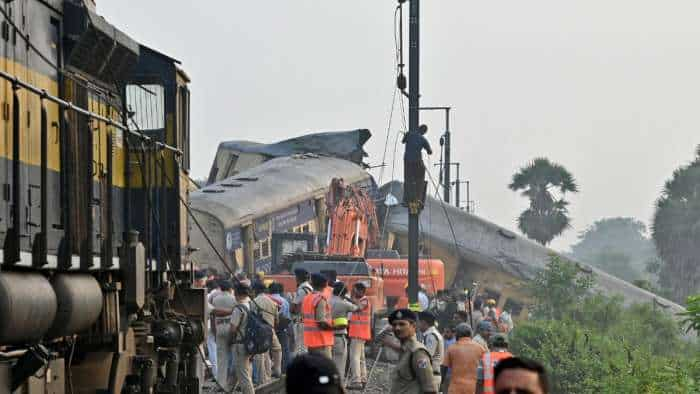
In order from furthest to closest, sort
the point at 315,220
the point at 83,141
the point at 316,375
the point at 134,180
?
the point at 315,220 → the point at 134,180 → the point at 83,141 → the point at 316,375

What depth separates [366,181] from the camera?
4438cm

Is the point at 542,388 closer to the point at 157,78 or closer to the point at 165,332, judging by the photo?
the point at 165,332

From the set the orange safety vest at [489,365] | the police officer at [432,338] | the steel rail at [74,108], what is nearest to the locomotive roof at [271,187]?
the police officer at [432,338]

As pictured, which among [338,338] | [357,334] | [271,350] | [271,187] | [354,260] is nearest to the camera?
Answer: [338,338]

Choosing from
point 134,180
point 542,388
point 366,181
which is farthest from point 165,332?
point 366,181

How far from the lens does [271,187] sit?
35625mm

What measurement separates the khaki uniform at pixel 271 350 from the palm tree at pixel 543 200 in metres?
40.9

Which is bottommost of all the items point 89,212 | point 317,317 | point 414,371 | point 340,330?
point 340,330

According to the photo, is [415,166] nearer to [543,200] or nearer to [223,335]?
[223,335]

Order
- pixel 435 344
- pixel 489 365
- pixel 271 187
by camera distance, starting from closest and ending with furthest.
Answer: pixel 489 365 → pixel 435 344 → pixel 271 187

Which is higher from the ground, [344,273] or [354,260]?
[354,260]

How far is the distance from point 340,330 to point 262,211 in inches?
613

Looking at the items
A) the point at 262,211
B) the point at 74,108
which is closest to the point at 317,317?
the point at 74,108

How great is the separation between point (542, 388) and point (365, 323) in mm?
14879
